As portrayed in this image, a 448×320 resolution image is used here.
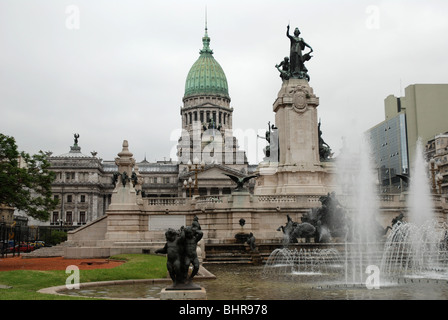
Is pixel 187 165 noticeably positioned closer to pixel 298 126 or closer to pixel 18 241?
pixel 18 241

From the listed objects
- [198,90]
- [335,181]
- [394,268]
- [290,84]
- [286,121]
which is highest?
[198,90]

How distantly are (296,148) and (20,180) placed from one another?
21.8 meters

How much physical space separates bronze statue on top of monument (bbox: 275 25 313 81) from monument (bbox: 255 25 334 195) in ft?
0.33

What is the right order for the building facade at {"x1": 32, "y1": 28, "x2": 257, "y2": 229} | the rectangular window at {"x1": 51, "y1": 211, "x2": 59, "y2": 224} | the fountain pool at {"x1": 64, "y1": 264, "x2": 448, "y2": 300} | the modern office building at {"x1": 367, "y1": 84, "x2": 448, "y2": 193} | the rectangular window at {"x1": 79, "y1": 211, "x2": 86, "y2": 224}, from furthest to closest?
the rectangular window at {"x1": 79, "y1": 211, "x2": 86, "y2": 224}
the building facade at {"x1": 32, "y1": 28, "x2": 257, "y2": 229}
the rectangular window at {"x1": 51, "y1": 211, "x2": 59, "y2": 224}
the modern office building at {"x1": 367, "y1": 84, "x2": 448, "y2": 193}
the fountain pool at {"x1": 64, "y1": 264, "x2": 448, "y2": 300}

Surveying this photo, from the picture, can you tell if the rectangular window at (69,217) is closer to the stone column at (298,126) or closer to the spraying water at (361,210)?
the stone column at (298,126)

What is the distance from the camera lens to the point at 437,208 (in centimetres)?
3722

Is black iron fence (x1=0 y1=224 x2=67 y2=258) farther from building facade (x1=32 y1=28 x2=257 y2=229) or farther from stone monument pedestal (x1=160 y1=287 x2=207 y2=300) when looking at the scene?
building facade (x1=32 y1=28 x2=257 y2=229)

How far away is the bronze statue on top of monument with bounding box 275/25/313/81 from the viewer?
136 ft

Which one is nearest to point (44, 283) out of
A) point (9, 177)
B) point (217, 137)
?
point (9, 177)

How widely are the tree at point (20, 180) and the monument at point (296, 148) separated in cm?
1810

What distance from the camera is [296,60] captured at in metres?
41.7

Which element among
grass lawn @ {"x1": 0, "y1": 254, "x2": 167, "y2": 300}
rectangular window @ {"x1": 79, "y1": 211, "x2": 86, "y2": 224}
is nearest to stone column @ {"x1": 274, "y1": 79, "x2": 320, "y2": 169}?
grass lawn @ {"x1": 0, "y1": 254, "x2": 167, "y2": 300}
